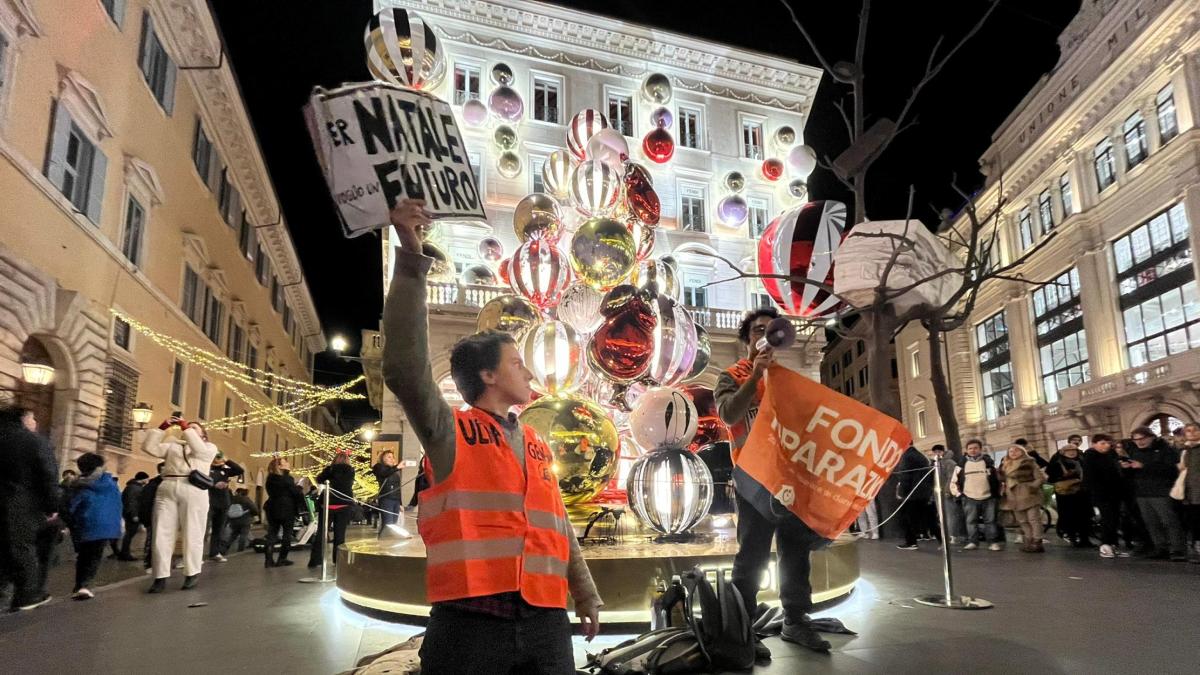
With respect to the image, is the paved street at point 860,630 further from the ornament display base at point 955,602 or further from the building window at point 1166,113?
the building window at point 1166,113

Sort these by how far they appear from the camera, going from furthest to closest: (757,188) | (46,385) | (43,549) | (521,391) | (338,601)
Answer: (757,188) < (46,385) < (43,549) < (338,601) < (521,391)

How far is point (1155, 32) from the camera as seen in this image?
23328mm

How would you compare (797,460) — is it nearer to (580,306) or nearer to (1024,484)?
(580,306)

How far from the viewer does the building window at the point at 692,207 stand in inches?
1003

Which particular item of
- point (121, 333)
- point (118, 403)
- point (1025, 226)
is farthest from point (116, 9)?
point (1025, 226)

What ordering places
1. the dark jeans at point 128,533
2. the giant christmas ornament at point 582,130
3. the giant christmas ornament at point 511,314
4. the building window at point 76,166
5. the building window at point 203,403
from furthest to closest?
the building window at point 203,403
the dark jeans at point 128,533
the building window at point 76,166
the giant christmas ornament at point 582,130
the giant christmas ornament at point 511,314

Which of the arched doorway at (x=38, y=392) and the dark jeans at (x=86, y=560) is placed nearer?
the dark jeans at (x=86, y=560)

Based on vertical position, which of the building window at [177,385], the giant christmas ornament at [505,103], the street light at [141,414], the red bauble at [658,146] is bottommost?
the street light at [141,414]

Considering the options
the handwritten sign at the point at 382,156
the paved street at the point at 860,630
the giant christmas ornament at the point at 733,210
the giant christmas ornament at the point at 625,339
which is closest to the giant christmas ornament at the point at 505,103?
the giant christmas ornament at the point at 733,210

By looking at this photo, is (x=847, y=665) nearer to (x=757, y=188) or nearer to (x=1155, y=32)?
(x=757, y=188)

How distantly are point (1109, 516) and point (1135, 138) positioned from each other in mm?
22835

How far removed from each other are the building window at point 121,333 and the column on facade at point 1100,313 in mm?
31465

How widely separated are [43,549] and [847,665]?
770 cm

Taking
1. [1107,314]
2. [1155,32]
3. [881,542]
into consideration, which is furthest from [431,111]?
[1107,314]
